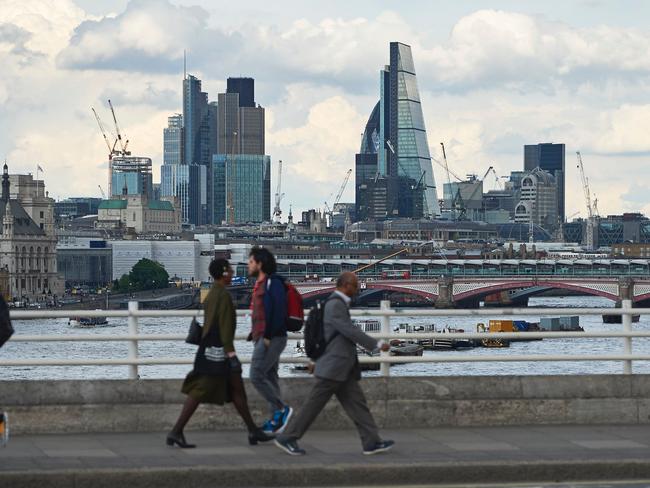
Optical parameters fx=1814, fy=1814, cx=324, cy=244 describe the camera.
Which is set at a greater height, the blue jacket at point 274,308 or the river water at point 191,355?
the blue jacket at point 274,308

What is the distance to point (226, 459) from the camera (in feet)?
49.7

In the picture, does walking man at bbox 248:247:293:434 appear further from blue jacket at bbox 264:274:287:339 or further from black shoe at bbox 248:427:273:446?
black shoe at bbox 248:427:273:446

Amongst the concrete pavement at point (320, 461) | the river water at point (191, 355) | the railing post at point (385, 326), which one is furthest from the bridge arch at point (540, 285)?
the concrete pavement at point (320, 461)

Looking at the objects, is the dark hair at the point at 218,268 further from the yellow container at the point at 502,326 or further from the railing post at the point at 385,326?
the yellow container at the point at 502,326

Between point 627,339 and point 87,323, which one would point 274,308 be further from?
point 87,323

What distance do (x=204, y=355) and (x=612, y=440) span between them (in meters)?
3.80

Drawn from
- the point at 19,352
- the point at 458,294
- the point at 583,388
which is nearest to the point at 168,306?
the point at 458,294

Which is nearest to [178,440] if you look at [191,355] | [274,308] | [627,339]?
[274,308]

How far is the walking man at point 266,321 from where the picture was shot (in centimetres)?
1599

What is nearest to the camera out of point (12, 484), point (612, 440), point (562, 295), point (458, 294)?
point (12, 484)

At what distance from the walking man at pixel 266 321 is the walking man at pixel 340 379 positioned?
579mm

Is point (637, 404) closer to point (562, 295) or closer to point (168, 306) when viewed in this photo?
point (168, 306)

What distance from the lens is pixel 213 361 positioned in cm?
1570

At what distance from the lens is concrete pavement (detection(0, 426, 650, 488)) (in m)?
14.4
